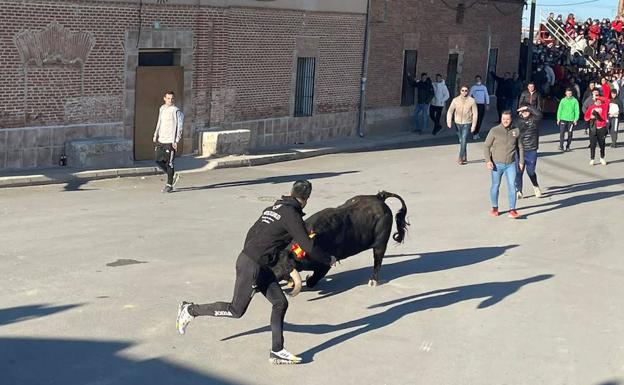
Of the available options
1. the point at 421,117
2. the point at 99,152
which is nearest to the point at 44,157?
the point at 99,152

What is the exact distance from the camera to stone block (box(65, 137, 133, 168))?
19547mm

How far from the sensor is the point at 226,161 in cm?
2200

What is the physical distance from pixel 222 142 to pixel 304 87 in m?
4.97

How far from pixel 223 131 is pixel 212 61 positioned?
5.19ft

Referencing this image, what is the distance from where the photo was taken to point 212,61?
76.5 ft

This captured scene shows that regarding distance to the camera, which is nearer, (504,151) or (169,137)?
(504,151)

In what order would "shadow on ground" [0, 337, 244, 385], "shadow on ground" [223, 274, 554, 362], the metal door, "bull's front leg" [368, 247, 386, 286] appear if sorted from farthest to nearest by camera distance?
the metal door < "bull's front leg" [368, 247, 386, 286] < "shadow on ground" [223, 274, 554, 362] < "shadow on ground" [0, 337, 244, 385]

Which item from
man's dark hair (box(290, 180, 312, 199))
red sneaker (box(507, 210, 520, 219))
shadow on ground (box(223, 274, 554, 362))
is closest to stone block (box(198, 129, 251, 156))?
red sneaker (box(507, 210, 520, 219))

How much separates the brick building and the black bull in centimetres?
895

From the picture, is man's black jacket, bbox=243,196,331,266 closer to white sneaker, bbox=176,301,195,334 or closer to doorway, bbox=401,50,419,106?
white sneaker, bbox=176,301,195,334

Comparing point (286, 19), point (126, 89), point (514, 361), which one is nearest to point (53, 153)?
point (126, 89)

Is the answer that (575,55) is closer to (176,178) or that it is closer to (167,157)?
(176,178)

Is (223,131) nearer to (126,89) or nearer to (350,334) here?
(126,89)

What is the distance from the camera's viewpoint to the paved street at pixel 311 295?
9.30 meters
